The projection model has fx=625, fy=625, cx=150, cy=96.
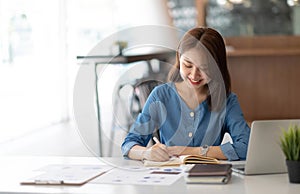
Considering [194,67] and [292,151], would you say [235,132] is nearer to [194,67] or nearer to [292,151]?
[194,67]

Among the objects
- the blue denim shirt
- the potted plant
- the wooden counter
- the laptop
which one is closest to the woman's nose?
the blue denim shirt

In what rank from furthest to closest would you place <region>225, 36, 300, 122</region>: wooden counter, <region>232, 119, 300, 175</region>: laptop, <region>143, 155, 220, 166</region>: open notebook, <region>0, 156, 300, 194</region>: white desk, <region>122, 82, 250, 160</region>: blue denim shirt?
<region>225, 36, 300, 122</region>: wooden counter < <region>122, 82, 250, 160</region>: blue denim shirt < <region>143, 155, 220, 166</region>: open notebook < <region>232, 119, 300, 175</region>: laptop < <region>0, 156, 300, 194</region>: white desk

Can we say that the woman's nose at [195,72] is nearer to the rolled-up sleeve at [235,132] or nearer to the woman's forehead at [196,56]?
the woman's forehead at [196,56]

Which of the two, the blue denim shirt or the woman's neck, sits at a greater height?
the woman's neck

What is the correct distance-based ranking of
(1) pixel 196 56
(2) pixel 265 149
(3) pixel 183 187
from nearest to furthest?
1. (3) pixel 183 187
2. (2) pixel 265 149
3. (1) pixel 196 56

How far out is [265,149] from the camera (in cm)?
188

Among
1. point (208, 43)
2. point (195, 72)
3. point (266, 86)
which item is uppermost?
point (208, 43)

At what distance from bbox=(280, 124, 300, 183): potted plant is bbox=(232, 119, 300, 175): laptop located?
0.27 ft

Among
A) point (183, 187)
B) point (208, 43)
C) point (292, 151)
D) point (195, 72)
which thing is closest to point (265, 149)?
point (292, 151)

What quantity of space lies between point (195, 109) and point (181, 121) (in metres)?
0.08

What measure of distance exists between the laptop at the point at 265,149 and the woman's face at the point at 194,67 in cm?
38

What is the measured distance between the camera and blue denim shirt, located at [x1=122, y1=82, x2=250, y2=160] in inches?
93.0

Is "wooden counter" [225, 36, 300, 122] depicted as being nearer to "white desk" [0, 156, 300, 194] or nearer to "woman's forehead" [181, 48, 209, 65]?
"woman's forehead" [181, 48, 209, 65]

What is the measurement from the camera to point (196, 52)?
222cm
